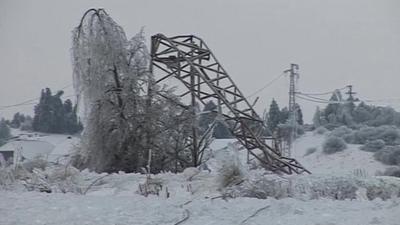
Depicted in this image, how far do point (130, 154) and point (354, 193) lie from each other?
4.42 meters

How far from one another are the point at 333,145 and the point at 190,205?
6.74m

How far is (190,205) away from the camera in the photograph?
227 inches

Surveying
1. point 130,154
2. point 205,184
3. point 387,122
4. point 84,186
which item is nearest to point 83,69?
point 130,154

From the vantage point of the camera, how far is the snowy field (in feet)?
16.5

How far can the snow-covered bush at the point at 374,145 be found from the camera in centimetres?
1087

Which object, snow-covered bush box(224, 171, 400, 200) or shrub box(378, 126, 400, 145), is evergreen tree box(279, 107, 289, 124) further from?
snow-covered bush box(224, 171, 400, 200)

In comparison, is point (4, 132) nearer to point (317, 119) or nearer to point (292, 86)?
point (292, 86)

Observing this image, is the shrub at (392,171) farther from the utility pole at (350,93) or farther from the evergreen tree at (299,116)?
the evergreen tree at (299,116)

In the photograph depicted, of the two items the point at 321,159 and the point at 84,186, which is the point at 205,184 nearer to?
the point at 84,186

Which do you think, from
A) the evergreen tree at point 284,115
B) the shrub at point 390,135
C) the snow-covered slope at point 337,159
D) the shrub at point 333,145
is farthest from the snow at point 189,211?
the evergreen tree at point 284,115

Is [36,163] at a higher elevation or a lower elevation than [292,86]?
lower

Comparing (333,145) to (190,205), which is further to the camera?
(333,145)

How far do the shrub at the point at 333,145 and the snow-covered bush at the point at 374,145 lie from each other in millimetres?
516

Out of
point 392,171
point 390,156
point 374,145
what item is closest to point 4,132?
point 392,171
